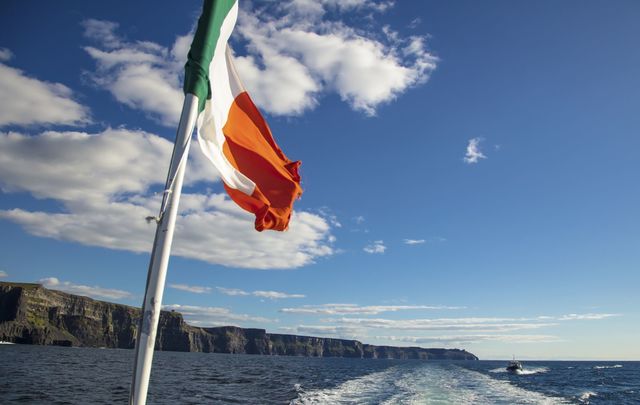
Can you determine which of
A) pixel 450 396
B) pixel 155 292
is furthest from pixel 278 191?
pixel 450 396

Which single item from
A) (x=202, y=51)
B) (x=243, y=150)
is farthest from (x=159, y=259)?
(x=243, y=150)

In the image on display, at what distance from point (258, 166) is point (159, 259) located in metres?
2.98

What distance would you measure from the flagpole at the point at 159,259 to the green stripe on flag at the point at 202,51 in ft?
0.80

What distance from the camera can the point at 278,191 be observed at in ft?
24.4

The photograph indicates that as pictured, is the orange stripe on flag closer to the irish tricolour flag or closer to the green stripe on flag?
the irish tricolour flag

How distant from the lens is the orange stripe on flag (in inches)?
283

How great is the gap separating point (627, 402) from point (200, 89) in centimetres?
6575

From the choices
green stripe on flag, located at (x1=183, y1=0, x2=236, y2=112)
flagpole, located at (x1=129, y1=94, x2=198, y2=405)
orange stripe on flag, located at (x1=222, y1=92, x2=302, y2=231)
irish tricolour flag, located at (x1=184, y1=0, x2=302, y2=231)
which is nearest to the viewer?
flagpole, located at (x1=129, y1=94, x2=198, y2=405)

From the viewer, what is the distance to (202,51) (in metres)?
5.32

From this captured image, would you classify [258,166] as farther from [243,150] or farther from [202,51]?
[202,51]

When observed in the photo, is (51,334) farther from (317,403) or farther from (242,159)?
(242,159)

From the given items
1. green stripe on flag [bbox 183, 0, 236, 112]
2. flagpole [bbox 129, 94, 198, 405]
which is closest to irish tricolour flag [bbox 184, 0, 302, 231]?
green stripe on flag [bbox 183, 0, 236, 112]

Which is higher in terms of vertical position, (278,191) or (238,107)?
(238,107)

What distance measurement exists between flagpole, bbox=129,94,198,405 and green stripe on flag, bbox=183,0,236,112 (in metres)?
0.24
